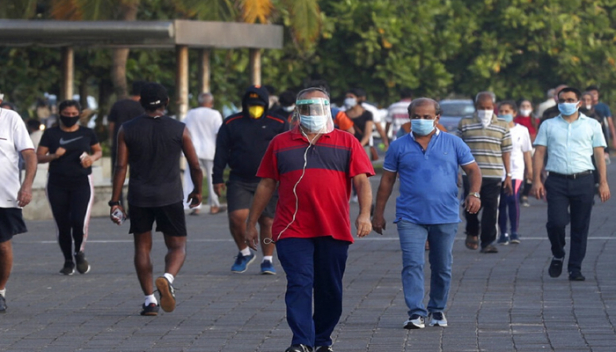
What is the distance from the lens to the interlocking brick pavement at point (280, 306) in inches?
310

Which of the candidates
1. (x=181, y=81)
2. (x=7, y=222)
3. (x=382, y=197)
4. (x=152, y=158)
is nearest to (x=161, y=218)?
(x=152, y=158)

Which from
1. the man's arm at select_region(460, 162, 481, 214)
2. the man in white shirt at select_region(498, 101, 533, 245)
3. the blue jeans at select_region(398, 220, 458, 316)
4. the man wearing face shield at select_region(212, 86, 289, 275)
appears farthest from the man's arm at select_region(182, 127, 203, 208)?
the man in white shirt at select_region(498, 101, 533, 245)

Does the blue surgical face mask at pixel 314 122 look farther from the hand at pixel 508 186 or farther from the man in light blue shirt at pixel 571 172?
the hand at pixel 508 186

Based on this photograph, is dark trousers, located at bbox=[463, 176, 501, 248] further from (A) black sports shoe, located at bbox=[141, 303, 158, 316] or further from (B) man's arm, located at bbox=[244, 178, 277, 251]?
(B) man's arm, located at bbox=[244, 178, 277, 251]

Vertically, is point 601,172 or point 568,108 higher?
point 568,108

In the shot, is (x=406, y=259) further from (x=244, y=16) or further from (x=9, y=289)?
(x=244, y=16)

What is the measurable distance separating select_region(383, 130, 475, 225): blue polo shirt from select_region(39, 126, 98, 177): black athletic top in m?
4.18

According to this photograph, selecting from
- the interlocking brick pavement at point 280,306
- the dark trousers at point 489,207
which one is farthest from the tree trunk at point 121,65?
the dark trousers at point 489,207

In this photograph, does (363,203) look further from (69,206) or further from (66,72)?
(66,72)

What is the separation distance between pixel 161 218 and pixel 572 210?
379 centimetres

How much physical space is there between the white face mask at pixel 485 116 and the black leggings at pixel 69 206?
4.05 meters

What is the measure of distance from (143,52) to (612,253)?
14.4 m

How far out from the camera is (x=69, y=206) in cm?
1191

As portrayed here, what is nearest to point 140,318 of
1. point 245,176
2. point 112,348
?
point 112,348
